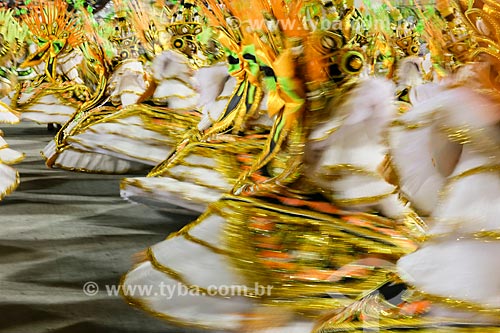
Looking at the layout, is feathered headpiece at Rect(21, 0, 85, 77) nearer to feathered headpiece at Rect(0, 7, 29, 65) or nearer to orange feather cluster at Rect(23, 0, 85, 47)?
orange feather cluster at Rect(23, 0, 85, 47)

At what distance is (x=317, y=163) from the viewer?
961 mm

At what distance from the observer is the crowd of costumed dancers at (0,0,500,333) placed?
53 centimetres

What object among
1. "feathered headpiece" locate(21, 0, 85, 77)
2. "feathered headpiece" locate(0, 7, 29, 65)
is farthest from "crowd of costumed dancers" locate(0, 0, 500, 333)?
"feathered headpiece" locate(0, 7, 29, 65)

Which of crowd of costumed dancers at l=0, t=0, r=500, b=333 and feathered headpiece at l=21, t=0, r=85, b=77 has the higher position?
crowd of costumed dancers at l=0, t=0, r=500, b=333

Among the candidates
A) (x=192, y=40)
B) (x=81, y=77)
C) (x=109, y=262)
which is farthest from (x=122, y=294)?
(x=81, y=77)

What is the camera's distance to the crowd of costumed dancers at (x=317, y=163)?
529mm

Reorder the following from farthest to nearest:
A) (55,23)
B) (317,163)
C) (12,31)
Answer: (12,31) < (55,23) < (317,163)

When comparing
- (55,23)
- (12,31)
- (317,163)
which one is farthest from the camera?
(12,31)

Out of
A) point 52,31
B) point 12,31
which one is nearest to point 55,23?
point 52,31

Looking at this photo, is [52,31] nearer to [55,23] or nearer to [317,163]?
[55,23]

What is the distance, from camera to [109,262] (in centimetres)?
108

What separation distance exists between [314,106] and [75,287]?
0.41 m

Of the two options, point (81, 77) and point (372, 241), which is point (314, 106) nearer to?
point (372, 241)

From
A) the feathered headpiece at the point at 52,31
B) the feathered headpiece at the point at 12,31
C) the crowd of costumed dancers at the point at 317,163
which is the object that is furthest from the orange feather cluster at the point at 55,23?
the crowd of costumed dancers at the point at 317,163
